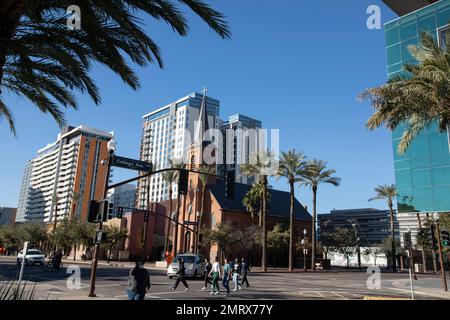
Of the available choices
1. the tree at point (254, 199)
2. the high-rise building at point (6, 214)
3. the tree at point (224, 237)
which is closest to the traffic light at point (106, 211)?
the high-rise building at point (6, 214)

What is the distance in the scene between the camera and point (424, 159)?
33531mm

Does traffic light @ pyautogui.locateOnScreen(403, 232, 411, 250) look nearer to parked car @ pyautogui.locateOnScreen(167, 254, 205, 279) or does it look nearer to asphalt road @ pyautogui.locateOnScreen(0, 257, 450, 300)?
asphalt road @ pyautogui.locateOnScreen(0, 257, 450, 300)

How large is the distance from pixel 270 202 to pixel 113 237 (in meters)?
27.2

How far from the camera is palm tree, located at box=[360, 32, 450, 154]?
16578mm

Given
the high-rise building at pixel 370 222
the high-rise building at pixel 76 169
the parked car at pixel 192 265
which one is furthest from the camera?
the high-rise building at pixel 370 222

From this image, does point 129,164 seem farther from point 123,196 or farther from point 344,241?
point 123,196

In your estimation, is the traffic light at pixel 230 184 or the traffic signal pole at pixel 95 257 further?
the traffic light at pixel 230 184

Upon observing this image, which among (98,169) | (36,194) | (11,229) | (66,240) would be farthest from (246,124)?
(66,240)

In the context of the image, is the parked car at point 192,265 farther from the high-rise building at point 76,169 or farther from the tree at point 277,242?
the high-rise building at point 76,169

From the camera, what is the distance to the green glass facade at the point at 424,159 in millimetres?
32062

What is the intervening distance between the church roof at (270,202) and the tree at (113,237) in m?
15.6

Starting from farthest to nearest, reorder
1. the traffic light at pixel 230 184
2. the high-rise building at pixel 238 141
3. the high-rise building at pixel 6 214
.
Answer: the high-rise building at pixel 238 141 → the traffic light at pixel 230 184 → the high-rise building at pixel 6 214
